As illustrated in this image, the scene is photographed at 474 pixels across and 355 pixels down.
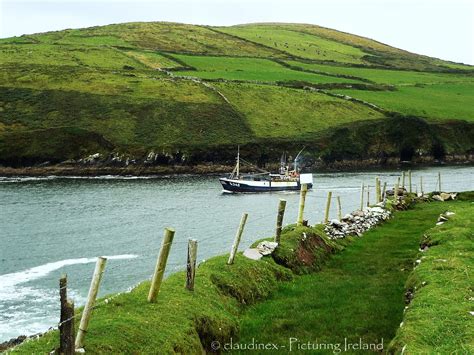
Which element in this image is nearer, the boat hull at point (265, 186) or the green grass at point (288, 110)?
the boat hull at point (265, 186)

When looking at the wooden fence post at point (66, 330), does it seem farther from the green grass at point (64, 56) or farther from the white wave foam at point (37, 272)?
the green grass at point (64, 56)

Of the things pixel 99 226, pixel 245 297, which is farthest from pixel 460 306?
pixel 99 226

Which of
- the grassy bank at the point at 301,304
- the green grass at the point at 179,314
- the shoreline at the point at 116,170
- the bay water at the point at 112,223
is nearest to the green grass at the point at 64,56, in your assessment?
the shoreline at the point at 116,170

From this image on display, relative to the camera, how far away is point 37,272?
42.6 m

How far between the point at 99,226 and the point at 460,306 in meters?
53.5

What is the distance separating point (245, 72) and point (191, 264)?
167831 mm

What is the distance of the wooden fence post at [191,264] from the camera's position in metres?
17.8

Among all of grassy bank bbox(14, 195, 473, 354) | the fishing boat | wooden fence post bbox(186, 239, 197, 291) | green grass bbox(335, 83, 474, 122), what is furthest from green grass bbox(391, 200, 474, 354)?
green grass bbox(335, 83, 474, 122)

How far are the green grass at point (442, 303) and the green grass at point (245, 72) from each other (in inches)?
5959

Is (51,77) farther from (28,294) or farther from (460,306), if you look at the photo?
(460,306)

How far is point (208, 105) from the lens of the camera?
143 metres

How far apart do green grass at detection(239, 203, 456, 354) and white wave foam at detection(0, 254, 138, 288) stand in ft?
78.0

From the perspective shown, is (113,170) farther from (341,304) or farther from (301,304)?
(341,304)

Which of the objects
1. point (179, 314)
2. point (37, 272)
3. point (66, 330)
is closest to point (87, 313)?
point (66, 330)
